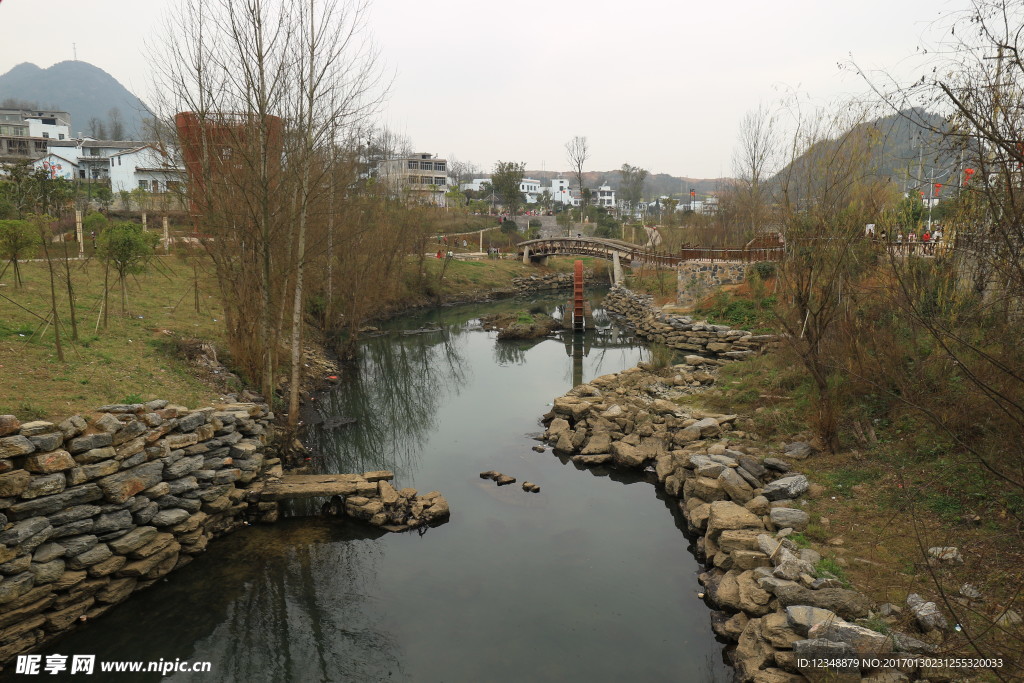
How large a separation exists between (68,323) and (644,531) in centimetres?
994

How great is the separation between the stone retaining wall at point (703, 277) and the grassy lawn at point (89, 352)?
1561cm

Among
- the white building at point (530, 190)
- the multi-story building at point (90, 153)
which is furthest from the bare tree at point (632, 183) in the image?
the multi-story building at point (90, 153)

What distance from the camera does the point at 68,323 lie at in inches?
419

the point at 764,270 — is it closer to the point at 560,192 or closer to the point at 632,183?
the point at 632,183

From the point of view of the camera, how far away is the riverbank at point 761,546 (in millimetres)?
5168

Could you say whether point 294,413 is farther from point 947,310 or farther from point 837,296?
point 947,310

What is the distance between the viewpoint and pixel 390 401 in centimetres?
1623

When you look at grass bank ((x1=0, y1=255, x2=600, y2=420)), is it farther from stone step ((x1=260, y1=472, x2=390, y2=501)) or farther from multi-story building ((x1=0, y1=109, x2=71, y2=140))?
multi-story building ((x1=0, y1=109, x2=71, y2=140))

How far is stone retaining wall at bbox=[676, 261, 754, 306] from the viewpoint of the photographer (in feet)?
71.3

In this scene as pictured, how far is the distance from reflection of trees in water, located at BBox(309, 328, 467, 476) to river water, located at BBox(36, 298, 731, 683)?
15cm

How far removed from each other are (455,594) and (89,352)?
668 cm

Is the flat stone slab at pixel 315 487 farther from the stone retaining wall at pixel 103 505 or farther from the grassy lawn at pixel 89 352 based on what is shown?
the grassy lawn at pixel 89 352

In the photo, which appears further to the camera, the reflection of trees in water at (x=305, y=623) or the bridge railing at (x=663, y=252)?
the bridge railing at (x=663, y=252)

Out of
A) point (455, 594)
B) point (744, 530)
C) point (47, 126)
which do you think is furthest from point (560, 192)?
point (455, 594)
